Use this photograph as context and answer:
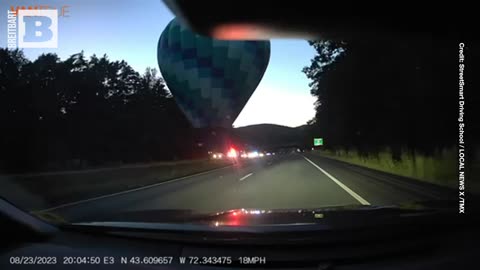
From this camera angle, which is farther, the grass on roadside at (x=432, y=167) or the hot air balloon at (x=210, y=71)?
the hot air balloon at (x=210, y=71)

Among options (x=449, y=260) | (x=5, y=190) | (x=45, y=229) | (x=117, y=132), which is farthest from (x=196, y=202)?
(x=117, y=132)

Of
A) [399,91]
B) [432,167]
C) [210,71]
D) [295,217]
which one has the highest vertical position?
[210,71]

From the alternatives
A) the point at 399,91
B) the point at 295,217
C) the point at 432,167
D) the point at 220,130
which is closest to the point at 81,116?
the point at 220,130

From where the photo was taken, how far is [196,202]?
13.4 m

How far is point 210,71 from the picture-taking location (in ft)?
123

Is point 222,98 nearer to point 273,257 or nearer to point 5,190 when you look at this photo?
point 5,190

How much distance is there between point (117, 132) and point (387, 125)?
51.2m

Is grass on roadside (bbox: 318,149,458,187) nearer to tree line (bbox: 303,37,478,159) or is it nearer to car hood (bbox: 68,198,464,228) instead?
tree line (bbox: 303,37,478,159)

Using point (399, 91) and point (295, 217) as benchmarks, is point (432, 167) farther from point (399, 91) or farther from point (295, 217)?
point (295, 217)

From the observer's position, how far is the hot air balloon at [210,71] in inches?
1412

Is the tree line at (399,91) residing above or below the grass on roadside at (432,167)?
above

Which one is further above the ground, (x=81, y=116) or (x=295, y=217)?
(x=81, y=116)

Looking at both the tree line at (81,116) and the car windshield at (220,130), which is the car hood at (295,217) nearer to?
the car windshield at (220,130)

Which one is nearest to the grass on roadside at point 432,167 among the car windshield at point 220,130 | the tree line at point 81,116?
the car windshield at point 220,130
